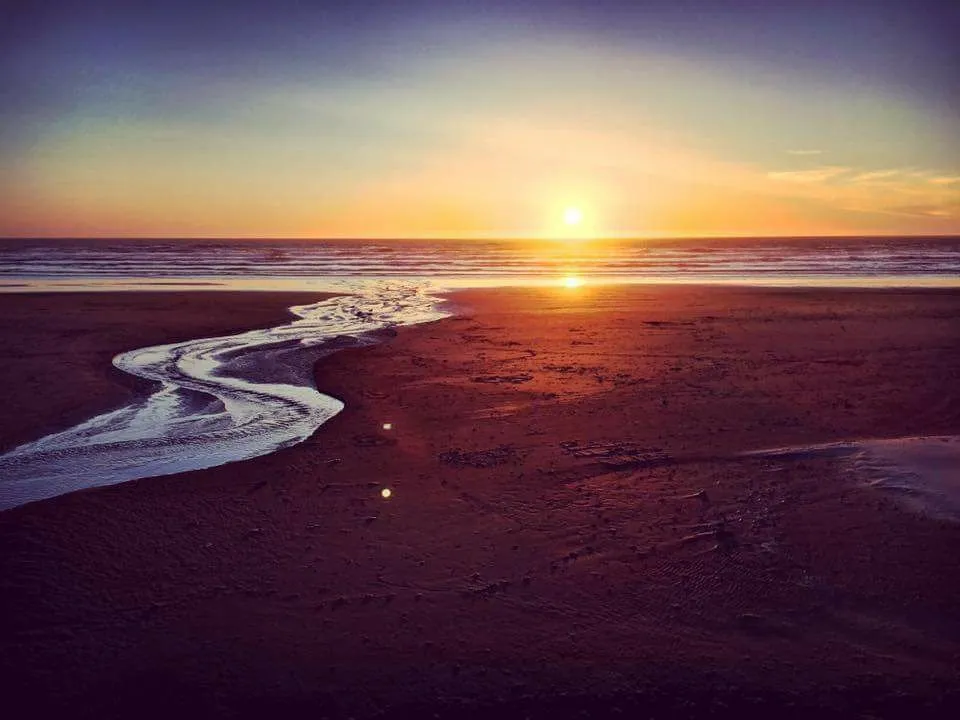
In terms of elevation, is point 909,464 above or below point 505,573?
above

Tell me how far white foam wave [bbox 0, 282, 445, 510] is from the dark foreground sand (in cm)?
56

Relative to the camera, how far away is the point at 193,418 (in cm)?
985

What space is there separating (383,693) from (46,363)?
12895 millimetres

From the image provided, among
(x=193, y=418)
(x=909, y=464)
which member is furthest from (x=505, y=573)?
(x=193, y=418)

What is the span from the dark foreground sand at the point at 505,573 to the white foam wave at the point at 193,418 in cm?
Answer: 56

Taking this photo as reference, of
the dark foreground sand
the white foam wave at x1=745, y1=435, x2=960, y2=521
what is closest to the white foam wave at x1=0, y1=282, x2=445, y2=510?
the dark foreground sand

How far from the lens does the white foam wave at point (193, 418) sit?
24.9ft

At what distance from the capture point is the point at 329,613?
15.7 feet

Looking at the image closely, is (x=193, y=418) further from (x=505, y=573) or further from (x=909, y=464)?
(x=909, y=464)

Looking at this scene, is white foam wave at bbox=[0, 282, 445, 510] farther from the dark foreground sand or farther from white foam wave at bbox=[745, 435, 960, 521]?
white foam wave at bbox=[745, 435, 960, 521]

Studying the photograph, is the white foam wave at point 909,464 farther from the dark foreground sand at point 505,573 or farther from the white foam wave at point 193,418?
the white foam wave at point 193,418

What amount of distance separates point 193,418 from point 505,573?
6.45m

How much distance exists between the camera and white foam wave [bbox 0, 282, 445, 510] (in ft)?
24.9

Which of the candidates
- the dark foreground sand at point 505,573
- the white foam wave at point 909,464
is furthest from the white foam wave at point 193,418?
the white foam wave at point 909,464
